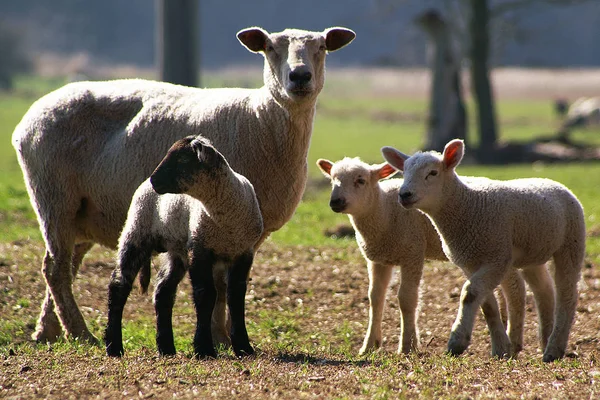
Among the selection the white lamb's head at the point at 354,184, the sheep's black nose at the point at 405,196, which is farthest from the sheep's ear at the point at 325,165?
the sheep's black nose at the point at 405,196

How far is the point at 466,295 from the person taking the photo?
6898 mm

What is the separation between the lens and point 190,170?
645cm

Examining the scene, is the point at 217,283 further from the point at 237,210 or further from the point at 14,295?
the point at 14,295

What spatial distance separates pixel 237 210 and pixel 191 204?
1.13 feet

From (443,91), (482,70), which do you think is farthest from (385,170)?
(482,70)

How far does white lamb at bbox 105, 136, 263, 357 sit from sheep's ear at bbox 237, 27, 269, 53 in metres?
1.26

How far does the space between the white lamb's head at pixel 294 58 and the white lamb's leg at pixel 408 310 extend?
1.63 metres

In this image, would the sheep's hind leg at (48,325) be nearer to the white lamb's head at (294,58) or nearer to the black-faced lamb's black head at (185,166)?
the black-faced lamb's black head at (185,166)

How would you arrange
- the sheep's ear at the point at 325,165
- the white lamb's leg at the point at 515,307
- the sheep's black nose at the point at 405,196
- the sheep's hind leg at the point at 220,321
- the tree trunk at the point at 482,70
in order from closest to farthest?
→ the sheep's black nose at the point at 405,196
the sheep's hind leg at the point at 220,321
the white lamb's leg at the point at 515,307
the sheep's ear at the point at 325,165
the tree trunk at the point at 482,70

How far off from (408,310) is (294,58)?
2.14m

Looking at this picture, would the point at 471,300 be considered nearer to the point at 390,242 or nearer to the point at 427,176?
the point at 427,176

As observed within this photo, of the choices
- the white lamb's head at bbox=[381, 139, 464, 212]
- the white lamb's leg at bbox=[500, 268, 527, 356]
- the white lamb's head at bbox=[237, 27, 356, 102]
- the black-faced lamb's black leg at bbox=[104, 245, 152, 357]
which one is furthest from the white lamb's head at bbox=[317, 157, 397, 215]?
the black-faced lamb's black leg at bbox=[104, 245, 152, 357]

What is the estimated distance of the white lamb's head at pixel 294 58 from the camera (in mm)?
7234

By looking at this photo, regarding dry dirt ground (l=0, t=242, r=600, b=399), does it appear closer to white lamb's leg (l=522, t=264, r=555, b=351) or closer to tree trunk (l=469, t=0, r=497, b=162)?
white lamb's leg (l=522, t=264, r=555, b=351)
